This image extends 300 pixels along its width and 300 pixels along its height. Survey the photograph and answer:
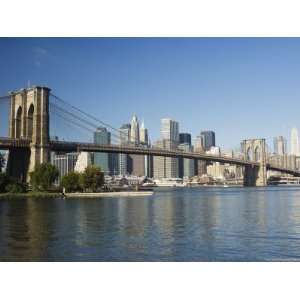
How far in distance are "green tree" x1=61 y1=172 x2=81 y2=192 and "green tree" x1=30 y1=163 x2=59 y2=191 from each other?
1506 millimetres

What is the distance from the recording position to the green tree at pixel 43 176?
105 ft

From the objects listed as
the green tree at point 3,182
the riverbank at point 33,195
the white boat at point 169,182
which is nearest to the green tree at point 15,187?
the green tree at point 3,182

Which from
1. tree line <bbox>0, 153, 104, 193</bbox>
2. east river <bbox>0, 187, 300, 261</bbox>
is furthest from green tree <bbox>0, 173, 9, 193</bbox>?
east river <bbox>0, 187, 300, 261</bbox>

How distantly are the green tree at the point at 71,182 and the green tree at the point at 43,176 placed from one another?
4.94ft

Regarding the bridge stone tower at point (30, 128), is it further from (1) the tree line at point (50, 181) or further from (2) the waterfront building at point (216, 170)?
(2) the waterfront building at point (216, 170)

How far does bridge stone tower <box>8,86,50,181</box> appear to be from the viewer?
34.9 m

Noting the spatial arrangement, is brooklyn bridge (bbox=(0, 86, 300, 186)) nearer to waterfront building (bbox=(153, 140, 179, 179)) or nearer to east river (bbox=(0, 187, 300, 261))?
east river (bbox=(0, 187, 300, 261))

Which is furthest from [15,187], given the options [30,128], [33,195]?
[30,128]

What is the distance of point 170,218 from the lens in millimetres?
14922

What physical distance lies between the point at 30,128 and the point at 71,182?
6.02 meters
